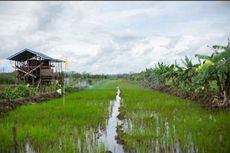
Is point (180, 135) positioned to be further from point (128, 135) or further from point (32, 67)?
point (32, 67)

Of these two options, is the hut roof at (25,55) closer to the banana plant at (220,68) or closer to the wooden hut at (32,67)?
the wooden hut at (32,67)

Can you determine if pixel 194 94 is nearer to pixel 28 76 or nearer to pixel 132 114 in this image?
pixel 132 114

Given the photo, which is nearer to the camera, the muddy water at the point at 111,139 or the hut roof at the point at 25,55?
the muddy water at the point at 111,139

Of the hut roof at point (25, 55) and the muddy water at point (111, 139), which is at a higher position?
the hut roof at point (25, 55)

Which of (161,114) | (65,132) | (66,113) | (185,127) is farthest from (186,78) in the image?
(65,132)

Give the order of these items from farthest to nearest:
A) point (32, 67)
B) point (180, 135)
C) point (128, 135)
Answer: point (32, 67)
point (128, 135)
point (180, 135)

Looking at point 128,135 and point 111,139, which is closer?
point 128,135

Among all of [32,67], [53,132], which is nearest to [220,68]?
[53,132]

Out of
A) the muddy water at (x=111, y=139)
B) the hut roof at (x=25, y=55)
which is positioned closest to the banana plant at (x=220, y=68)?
the muddy water at (x=111, y=139)

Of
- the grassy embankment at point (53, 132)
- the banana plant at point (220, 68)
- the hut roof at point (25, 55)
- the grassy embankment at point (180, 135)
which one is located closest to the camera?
the grassy embankment at point (180, 135)

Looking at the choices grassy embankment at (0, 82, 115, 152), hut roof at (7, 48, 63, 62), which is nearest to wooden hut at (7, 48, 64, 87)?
hut roof at (7, 48, 63, 62)

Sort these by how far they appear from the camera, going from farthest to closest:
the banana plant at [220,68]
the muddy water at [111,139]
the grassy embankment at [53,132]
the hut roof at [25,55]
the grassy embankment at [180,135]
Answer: the hut roof at [25,55], the banana plant at [220,68], the muddy water at [111,139], the grassy embankment at [53,132], the grassy embankment at [180,135]

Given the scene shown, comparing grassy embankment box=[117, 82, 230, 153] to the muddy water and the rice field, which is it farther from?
the muddy water

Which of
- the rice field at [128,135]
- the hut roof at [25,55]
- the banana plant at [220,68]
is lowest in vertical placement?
the rice field at [128,135]
